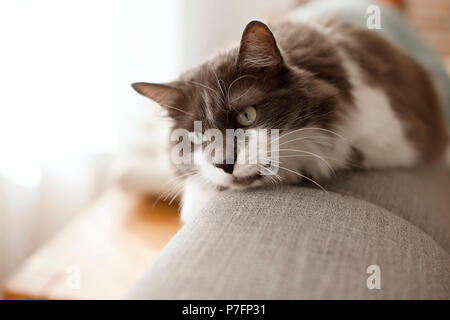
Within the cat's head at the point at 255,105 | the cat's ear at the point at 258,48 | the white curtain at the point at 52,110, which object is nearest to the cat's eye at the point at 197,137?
the cat's head at the point at 255,105

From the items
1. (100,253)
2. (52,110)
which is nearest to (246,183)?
(100,253)

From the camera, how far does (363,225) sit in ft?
2.84

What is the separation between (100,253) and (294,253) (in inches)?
44.6

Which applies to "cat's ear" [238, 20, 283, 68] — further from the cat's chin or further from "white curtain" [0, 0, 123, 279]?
"white curtain" [0, 0, 123, 279]

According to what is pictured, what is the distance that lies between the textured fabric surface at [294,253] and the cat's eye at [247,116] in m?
0.18

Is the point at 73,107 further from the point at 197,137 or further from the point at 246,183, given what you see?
the point at 246,183

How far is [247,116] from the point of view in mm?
1086

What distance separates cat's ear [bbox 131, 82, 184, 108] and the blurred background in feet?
0.67

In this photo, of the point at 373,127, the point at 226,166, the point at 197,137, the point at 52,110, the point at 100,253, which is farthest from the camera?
the point at 52,110

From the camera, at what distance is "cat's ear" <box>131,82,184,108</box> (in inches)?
46.6

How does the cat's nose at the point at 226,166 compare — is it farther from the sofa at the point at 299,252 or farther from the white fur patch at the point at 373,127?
the white fur patch at the point at 373,127

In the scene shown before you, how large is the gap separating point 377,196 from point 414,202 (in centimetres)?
14
